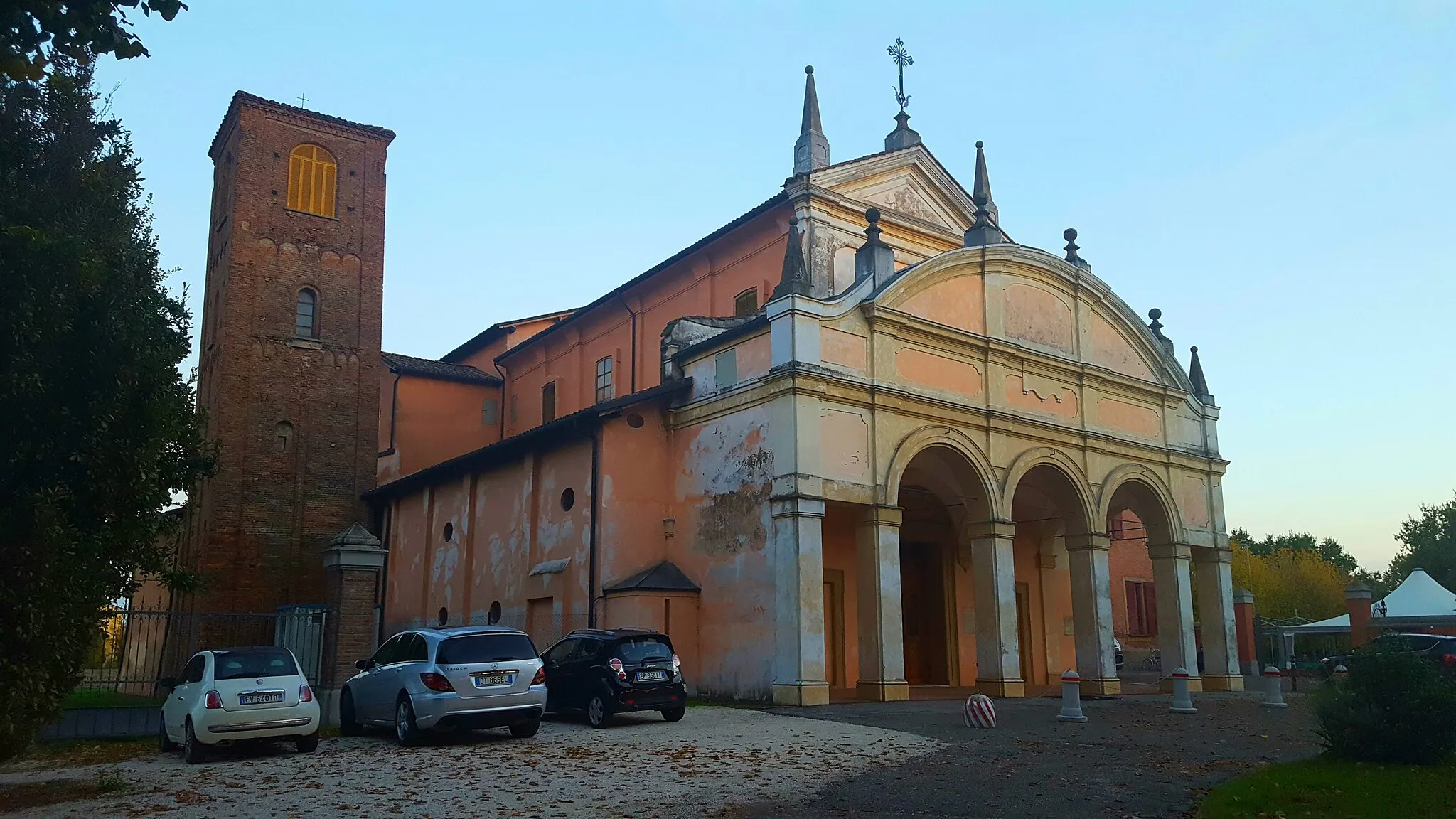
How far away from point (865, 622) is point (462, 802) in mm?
11339

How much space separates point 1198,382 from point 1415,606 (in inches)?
410

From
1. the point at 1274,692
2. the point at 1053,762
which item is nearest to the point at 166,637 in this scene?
the point at 1053,762

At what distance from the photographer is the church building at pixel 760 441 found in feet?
64.8

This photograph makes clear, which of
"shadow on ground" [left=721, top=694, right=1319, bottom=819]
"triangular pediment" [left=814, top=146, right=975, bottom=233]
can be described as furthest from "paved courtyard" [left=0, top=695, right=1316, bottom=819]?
"triangular pediment" [left=814, top=146, right=975, bottom=233]

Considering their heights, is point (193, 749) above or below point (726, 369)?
below

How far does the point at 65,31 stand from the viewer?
26.7 ft

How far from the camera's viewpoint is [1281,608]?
57094 mm

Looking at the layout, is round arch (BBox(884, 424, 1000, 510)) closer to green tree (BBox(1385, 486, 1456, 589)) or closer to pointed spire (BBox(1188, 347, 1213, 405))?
pointed spire (BBox(1188, 347, 1213, 405))

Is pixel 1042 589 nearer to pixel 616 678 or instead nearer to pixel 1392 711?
pixel 616 678

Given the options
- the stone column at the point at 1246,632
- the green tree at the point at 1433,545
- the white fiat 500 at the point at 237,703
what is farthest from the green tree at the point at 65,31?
the green tree at the point at 1433,545

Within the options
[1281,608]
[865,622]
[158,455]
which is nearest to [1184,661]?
[865,622]

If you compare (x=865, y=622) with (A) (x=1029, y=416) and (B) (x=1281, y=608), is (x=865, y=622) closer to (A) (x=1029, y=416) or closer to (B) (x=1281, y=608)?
(A) (x=1029, y=416)

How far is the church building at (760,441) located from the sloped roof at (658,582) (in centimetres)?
9

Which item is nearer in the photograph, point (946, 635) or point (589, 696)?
point (589, 696)
